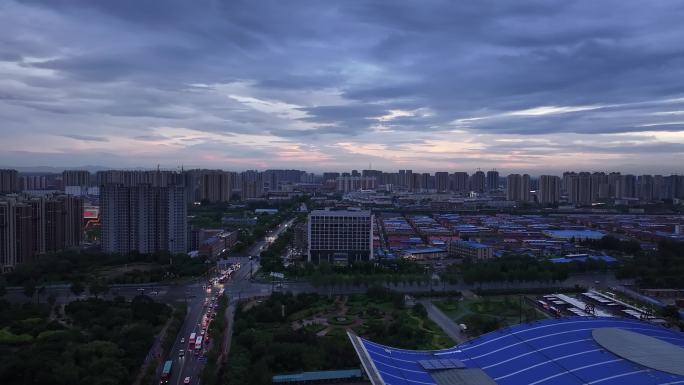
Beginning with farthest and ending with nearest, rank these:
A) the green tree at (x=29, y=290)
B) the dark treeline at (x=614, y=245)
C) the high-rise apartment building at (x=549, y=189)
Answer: the high-rise apartment building at (x=549, y=189) < the dark treeline at (x=614, y=245) < the green tree at (x=29, y=290)

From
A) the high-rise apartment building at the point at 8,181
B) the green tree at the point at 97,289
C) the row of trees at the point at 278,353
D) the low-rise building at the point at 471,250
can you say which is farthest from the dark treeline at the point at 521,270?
the high-rise apartment building at the point at 8,181

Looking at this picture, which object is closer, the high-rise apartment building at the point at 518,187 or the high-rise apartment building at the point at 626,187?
the high-rise apartment building at the point at 518,187

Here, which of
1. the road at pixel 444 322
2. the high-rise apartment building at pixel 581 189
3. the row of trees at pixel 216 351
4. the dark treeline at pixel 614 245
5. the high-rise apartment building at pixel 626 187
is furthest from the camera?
the high-rise apartment building at pixel 626 187

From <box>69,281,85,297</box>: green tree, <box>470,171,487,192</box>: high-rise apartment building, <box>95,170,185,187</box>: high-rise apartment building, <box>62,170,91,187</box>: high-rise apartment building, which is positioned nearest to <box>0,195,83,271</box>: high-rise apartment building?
<box>69,281,85,297</box>: green tree

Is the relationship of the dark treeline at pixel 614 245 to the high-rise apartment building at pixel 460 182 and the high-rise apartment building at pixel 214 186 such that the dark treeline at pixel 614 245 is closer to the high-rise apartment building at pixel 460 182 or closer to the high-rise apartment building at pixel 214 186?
the high-rise apartment building at pixel 214 186

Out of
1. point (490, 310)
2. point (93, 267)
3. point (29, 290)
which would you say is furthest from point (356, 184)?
point (490, 310)

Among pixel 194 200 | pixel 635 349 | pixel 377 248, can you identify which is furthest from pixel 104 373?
pixel 194 200

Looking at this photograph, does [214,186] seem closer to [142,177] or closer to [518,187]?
[142,177]

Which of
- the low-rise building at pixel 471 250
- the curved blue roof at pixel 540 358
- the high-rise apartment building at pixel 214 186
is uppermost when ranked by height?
the high-rise apartment building at pixel 214 186
